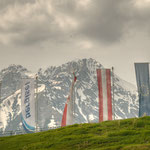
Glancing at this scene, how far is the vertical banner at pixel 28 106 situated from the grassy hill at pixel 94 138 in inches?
754

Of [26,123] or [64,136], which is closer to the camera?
[64,136]

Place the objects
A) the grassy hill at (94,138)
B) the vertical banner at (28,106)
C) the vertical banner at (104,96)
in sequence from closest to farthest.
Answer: the grassy hill at (94,138), the vertical banner at (104,96), the vertical banner at (28,106)

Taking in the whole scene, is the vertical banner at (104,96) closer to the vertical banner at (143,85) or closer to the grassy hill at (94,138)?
the vertical banner at (143,85)

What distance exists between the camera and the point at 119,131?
19734 millimetres

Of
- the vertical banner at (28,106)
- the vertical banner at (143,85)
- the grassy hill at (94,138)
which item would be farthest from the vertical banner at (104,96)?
the grassy hill at (94,138)

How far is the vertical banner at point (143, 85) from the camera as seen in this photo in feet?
139

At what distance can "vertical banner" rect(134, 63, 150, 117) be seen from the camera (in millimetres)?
42250

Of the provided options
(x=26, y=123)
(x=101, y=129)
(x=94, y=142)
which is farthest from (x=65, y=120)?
(x=94, y=142)

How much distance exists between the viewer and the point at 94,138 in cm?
1905

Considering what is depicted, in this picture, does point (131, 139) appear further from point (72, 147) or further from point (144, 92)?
point (144, 92)

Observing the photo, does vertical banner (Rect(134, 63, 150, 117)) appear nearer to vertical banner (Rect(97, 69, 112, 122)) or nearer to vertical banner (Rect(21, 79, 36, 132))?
vertical banner (Rect(97, 69, 112, 122))

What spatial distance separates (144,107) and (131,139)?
25.2m

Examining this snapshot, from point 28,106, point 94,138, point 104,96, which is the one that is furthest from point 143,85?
point 94,138

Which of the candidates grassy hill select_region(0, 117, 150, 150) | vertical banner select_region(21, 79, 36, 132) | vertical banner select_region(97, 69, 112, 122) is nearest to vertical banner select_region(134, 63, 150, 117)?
vertical banner select_region(97, 69, 112, 122)
